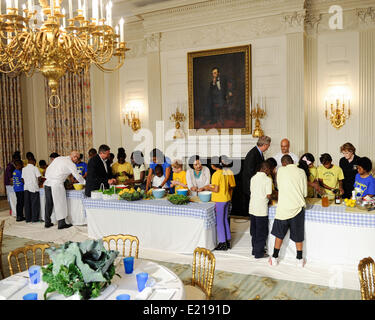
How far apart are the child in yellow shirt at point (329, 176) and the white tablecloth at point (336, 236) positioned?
2.44ft

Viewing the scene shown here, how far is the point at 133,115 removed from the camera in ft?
34.2

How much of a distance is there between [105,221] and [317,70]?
583 centimetres

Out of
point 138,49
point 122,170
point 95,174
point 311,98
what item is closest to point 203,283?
point 95,174

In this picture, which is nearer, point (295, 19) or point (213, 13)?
point (295, 19)

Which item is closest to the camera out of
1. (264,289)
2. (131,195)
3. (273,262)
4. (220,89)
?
(264,289)

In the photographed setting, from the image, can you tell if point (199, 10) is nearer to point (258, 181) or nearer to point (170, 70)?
point (170, 70)

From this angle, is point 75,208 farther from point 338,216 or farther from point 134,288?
point 338,216

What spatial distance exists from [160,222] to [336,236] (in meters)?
2.73

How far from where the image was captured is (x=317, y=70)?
820 cm

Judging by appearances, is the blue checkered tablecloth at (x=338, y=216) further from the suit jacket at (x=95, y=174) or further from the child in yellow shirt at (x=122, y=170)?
the child in yellow shirt at (x=122, y=170)

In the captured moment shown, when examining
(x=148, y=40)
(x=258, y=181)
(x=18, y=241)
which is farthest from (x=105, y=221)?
(x=148, y=40)

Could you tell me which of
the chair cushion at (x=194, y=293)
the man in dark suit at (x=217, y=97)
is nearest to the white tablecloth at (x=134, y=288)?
the chair cushion at (x=194, y=293)

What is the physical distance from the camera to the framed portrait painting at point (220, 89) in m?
8.68

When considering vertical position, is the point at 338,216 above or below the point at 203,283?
above
